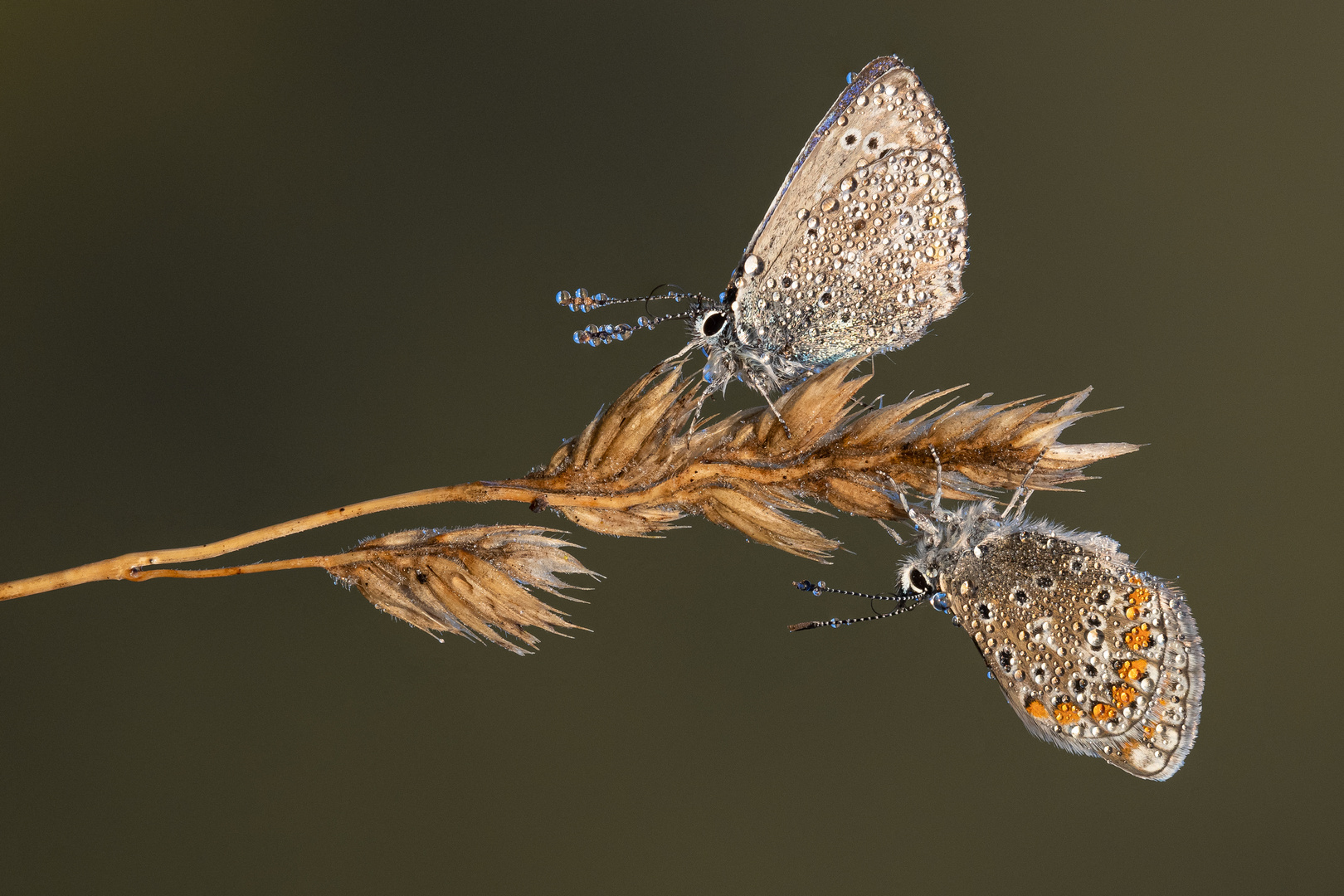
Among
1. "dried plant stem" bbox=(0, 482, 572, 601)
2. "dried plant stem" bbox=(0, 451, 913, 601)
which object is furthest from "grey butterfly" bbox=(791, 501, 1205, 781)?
"dried plant stem" bbox=(0, 482, 572, 601)

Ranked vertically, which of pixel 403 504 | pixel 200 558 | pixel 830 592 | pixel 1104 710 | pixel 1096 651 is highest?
pixel 200 558

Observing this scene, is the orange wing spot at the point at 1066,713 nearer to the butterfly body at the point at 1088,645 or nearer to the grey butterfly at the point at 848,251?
the butterfly body at the point at 1088,645

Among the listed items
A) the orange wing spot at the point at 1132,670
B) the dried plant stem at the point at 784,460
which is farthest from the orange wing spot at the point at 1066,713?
the dried plant stem at the point at 784,460

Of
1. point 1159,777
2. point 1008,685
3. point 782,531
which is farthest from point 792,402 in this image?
point 1159,777

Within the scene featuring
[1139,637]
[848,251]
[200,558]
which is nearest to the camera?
[200,558]

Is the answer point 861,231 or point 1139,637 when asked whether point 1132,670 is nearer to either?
point 1139,637

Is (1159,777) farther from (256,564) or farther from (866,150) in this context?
(256,564)

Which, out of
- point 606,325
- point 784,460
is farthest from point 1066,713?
point 606,325
